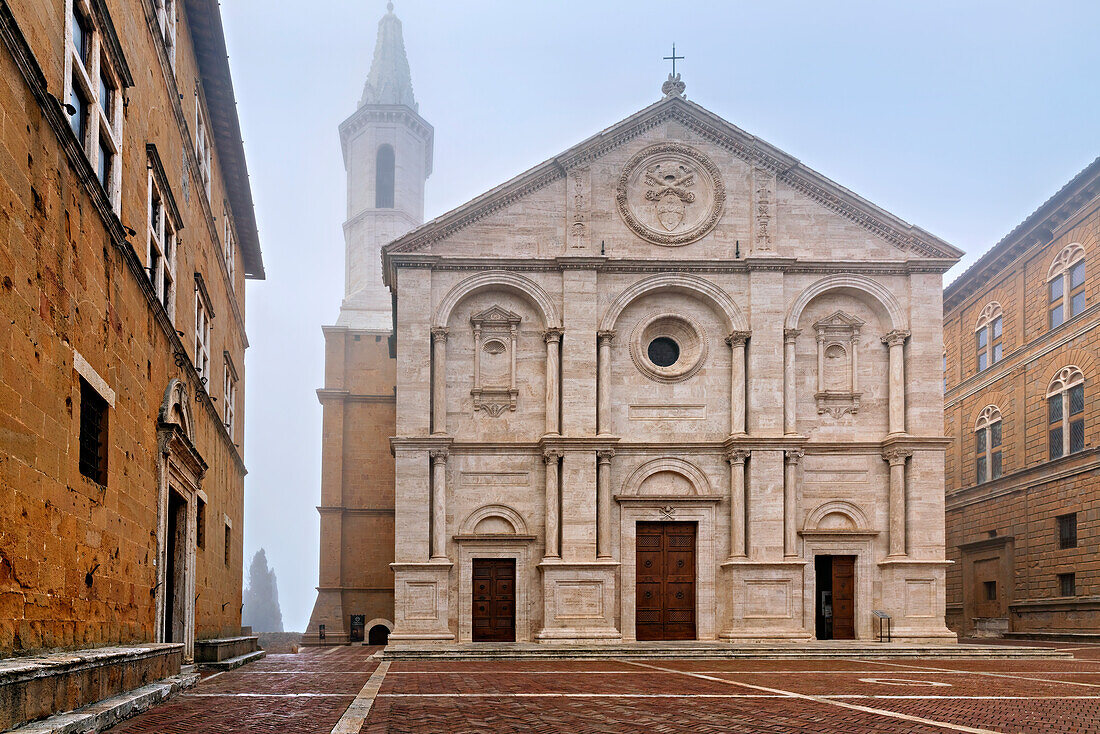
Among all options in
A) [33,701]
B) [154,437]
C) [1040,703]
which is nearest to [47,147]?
[33,701]

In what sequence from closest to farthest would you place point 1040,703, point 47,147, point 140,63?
point 47,147
point 1040,703
point 140,63

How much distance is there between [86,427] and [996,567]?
118 ft

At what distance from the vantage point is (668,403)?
30.3 meters

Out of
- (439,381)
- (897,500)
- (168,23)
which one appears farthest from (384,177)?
(168,23)

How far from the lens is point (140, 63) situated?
49.5 ft

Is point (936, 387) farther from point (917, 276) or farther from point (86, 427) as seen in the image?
point (86, 427)

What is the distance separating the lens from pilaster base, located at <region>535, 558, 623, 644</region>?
2825 cm

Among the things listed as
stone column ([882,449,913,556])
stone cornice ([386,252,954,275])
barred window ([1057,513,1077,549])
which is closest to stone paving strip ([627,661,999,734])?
stone column ([882,449,913,556])

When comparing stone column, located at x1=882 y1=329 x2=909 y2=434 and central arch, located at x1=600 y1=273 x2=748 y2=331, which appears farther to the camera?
central arch, located at x1=600 y1=273 x2=748 y2=331

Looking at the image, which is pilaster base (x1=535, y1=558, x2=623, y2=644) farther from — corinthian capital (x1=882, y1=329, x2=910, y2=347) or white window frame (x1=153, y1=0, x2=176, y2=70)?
white window frame (x1=153, y1=0, x2=176, y2=70)

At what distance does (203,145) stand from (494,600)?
13763mm

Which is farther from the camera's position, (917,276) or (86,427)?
(917,276)

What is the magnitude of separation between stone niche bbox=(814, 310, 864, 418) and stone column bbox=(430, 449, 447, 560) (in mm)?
10464

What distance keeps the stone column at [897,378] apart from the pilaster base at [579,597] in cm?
869
